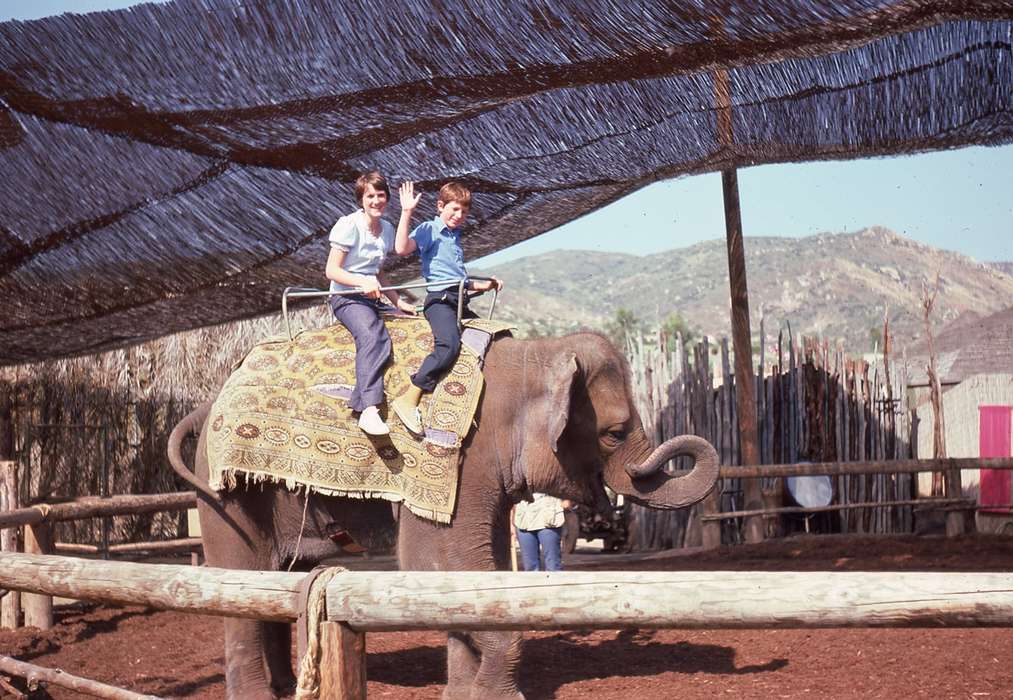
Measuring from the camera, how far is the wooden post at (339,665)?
120 inches

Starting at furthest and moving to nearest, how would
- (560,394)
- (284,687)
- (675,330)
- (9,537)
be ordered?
(675,330)
(9,537)
(284,687)
(560,394)

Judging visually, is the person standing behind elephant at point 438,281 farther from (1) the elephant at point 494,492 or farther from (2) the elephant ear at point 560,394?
(2) the elephant ear at point 560,394

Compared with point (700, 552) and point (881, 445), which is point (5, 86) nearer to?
point (700, 552)

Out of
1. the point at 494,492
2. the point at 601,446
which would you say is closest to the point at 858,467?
the point at 601,446

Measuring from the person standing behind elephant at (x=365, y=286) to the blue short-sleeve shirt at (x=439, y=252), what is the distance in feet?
0.55

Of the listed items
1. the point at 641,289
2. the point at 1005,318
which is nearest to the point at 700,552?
the point at 1005,318

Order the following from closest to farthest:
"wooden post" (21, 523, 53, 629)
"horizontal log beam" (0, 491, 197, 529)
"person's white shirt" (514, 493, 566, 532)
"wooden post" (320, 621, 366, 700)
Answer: "wooden post" (320, 621, 366, 700)
"horizontal log beam" (0, 491, 197, 529)
"wooden post" (21, 523, 53, 629)
"person's white shirt" (514, 493, 566, 532)

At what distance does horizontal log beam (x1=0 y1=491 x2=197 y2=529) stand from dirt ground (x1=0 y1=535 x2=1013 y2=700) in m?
0.68

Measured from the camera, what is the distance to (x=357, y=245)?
5574mm

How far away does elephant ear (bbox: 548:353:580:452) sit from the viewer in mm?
5246

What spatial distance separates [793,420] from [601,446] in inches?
283

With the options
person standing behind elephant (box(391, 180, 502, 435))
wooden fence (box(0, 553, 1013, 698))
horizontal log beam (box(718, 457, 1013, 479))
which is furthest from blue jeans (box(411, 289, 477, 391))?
horizontal log beam (box(718, 457, 1013, 479))

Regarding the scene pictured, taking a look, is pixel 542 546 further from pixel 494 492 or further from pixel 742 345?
pixel 742 345

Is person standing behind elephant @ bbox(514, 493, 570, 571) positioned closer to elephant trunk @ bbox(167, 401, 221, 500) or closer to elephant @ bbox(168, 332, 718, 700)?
elephant @ bbox(168, 332, 718, 700)
